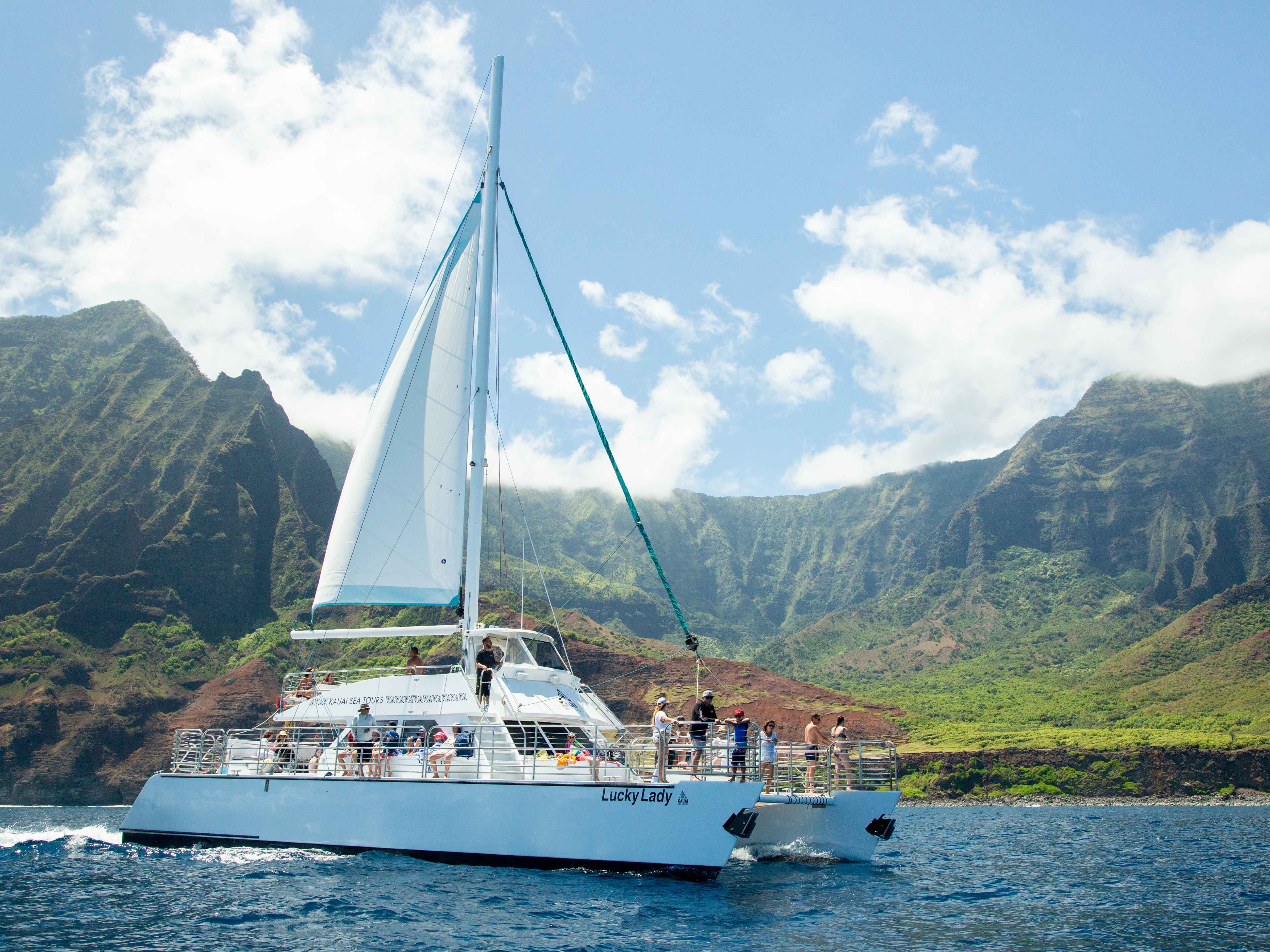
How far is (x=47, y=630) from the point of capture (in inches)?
3191

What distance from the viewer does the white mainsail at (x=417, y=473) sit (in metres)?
20.9

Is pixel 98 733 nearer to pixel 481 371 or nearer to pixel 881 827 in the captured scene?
pixel 481 371

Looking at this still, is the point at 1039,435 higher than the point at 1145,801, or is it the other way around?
the point at 1039,435

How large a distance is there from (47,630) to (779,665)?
85686 millimetres

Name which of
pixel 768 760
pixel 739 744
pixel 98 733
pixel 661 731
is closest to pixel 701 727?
pixel 739 744

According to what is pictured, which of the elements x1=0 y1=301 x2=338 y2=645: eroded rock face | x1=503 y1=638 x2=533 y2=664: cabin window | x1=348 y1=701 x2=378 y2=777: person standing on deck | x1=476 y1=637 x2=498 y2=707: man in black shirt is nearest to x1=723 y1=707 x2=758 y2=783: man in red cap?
x1=476 y1=637 x2=498 y2=707: man in black shirt

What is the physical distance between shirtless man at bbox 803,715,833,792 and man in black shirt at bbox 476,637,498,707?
6.21 meters

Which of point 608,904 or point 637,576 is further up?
point 637,576

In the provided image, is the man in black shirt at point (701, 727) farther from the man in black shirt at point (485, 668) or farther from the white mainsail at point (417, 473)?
the white mainsail at point (417, 473)

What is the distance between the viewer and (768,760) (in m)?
17.5

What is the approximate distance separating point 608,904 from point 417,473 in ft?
35.4

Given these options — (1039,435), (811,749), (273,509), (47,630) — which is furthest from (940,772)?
(1039,435)

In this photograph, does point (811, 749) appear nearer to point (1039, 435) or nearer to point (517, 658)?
point (517, 658)

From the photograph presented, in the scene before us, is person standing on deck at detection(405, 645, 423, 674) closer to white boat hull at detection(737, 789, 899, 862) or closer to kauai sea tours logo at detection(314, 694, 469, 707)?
kauai sea tours logo at detection(314, 694, 469, 707)
